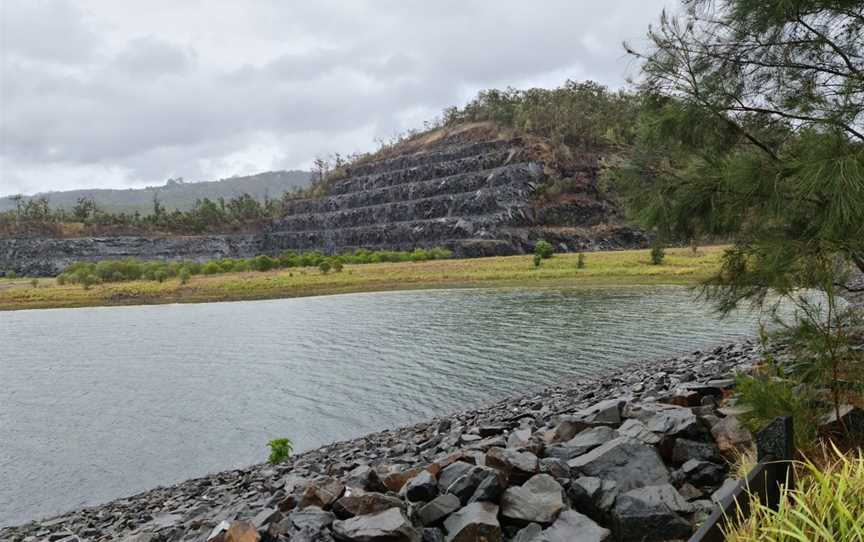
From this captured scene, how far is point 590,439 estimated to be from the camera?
21.2 ft

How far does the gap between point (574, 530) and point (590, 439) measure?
1.98 metres

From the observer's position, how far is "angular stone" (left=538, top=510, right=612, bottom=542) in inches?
175

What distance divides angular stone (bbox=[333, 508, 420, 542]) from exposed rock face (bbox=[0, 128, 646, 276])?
73.1 metres

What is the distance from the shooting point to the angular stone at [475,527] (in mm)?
4652

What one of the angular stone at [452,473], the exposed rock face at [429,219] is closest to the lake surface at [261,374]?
the angular stone at [452,473]

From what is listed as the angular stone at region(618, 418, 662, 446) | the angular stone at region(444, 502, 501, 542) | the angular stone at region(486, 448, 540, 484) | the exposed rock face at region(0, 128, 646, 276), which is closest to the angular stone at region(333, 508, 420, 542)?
the angular stone at region(444, 502, 501, 542)

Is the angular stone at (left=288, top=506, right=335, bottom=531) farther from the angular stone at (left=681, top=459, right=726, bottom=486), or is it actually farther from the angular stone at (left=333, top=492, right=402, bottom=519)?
the angular stone at (left=681, top=459, right=726, bottom=486)

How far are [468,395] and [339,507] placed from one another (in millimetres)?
9781

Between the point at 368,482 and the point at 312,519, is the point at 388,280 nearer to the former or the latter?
the point at 368,482

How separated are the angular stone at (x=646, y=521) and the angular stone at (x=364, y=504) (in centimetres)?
190

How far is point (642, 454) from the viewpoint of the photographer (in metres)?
5.59

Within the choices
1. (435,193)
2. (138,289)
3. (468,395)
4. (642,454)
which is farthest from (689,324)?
(435,193)

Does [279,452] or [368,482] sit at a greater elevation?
[368,482]

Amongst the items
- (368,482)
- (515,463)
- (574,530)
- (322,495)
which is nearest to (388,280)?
(368,482)
